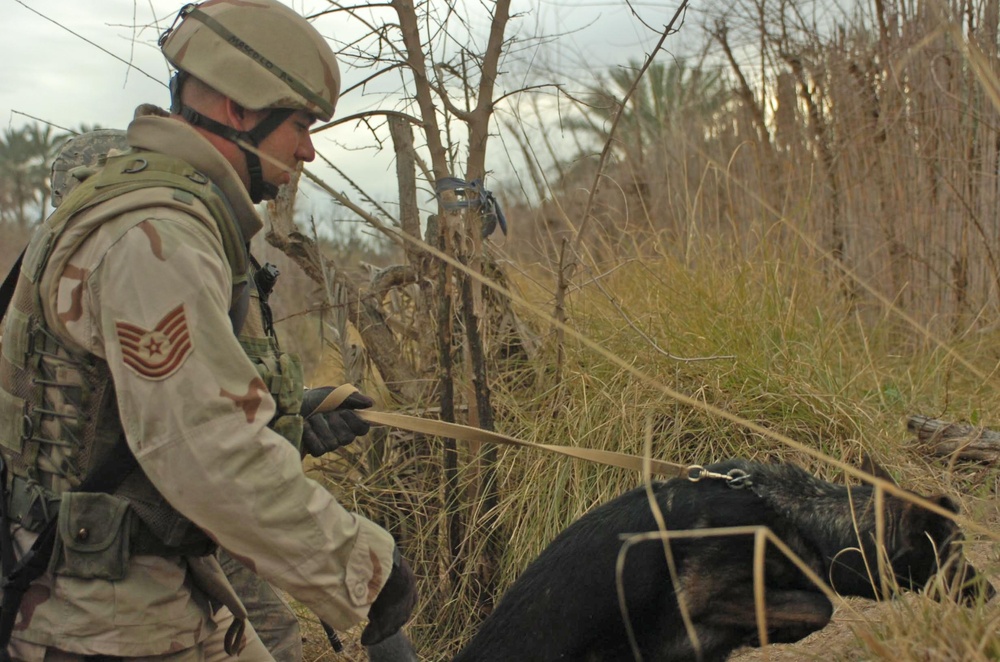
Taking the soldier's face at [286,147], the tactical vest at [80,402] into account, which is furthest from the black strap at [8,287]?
the soldier's face at [286,147]

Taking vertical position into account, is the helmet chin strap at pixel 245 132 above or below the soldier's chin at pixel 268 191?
above

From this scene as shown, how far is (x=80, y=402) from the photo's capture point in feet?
6.24

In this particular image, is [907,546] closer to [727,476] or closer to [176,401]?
[727,476]

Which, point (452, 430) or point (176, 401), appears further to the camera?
point (452, 430)

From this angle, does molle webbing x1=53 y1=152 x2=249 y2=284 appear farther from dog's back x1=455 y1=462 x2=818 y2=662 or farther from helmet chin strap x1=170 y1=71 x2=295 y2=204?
dog's back x1=455 y1=462 x2=818 y2=662

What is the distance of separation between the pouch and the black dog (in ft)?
3.57

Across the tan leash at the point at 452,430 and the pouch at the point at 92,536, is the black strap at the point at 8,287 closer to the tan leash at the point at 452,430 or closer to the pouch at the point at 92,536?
the pouch at the point at 92,536

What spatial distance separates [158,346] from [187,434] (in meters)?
0.17

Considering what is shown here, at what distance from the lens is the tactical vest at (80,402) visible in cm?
187

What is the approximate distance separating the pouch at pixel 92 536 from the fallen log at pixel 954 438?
3.56m

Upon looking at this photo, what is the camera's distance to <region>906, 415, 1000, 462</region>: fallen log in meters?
4.14

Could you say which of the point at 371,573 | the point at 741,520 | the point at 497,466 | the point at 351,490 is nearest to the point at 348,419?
the point at 371,573

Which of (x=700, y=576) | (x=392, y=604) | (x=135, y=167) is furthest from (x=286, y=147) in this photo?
(x=700, y=576)

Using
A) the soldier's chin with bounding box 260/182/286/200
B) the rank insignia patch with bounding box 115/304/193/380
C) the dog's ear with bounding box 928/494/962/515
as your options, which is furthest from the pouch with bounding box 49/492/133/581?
the dog's ear with bounding box 928/494/962/515
